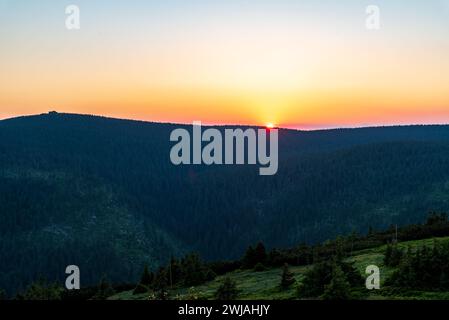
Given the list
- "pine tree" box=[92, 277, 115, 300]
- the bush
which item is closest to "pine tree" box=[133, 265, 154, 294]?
"pine tree" box=[92, 277, 115, 300]

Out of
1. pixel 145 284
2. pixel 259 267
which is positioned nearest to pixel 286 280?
pixel 259 267

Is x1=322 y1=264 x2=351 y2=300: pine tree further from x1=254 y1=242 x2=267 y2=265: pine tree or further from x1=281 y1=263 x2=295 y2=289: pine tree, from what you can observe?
x1=254 y1=242 x2=267 y2=265: pine tree

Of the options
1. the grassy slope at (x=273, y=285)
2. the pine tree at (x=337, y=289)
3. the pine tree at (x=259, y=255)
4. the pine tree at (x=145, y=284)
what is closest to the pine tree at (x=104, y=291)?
the pine tree at (x=145, y=284)

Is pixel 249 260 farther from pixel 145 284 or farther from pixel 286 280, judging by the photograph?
pixel 286 280

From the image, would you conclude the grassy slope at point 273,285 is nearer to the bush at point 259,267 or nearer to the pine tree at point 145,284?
the bush at point 259,267

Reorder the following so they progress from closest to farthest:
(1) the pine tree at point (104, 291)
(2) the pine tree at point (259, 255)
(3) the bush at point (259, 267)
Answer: (3) the bush at point (259, 267), (2) the pine tree at point (259, 255), (1) the pine tree at point (104, 291)

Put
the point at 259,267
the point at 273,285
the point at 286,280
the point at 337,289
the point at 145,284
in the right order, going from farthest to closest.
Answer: the point at 145,284 < the point at 259,267 < the point at 273,285 < the point at 286,280 < the point at 337,289

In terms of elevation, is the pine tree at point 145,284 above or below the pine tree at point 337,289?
below
